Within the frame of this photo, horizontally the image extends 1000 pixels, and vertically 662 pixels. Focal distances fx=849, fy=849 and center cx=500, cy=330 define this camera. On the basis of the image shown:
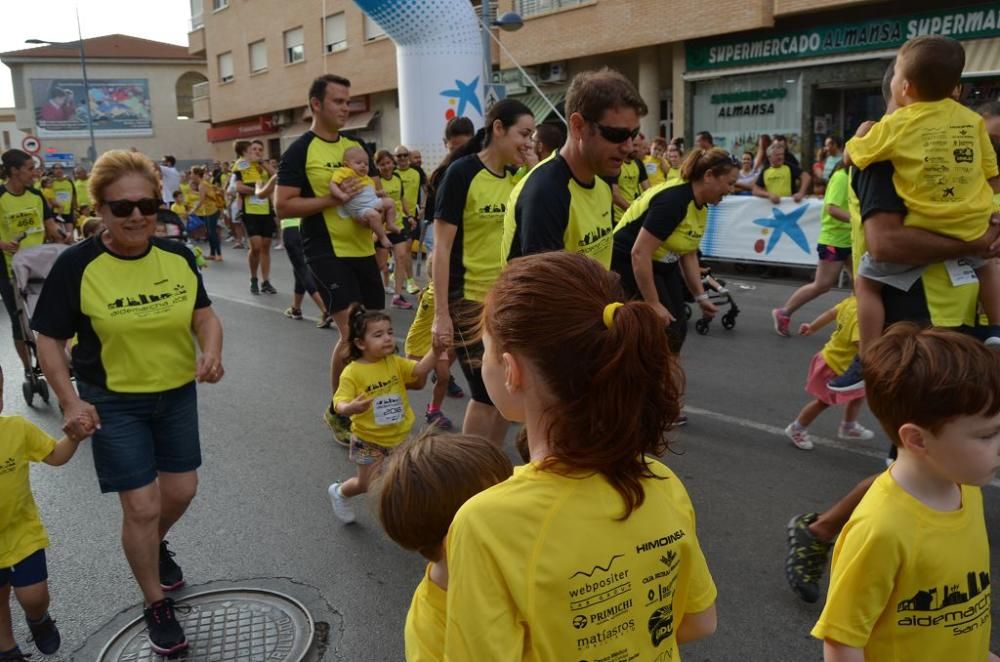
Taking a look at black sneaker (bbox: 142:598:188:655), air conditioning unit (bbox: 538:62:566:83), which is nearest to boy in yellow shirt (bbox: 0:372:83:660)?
black sneaker (bbox: 142:598:188:655)

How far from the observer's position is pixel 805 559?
3.30 metres

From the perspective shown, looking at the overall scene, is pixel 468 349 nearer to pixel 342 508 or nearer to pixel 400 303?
pixel 342 508

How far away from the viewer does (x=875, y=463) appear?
482 cm

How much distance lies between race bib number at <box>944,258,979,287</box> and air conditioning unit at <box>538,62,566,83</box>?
21127 mm

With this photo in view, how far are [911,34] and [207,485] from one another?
53.0 ft

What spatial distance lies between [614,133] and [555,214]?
388 mm

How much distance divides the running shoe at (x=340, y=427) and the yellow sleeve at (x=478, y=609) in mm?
3544

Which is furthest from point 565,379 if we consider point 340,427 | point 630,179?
point 630,179

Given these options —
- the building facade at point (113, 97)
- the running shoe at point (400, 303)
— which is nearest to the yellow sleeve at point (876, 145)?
the running shoe at point (400, 303)

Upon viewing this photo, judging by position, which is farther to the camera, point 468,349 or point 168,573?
point 468,349

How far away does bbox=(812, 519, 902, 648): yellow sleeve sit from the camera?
1825mm

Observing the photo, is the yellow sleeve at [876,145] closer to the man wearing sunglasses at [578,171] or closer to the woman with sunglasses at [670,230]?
the man wearing sunglasses at [578,171]

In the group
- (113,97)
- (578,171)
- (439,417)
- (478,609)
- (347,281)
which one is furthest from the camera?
(113,97)

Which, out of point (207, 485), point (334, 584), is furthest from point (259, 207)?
point (334, 584)
